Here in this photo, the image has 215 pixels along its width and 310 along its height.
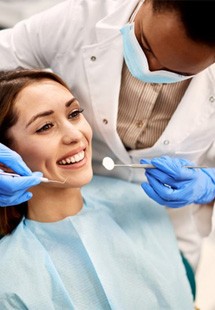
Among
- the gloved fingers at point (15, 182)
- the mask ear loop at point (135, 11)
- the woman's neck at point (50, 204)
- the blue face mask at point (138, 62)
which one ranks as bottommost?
the woman's neck at point (50, 204)

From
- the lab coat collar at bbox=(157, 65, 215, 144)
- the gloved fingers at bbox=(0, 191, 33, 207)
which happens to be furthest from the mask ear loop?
the gloved fingers at bbox=(0, 191, 33, 207)

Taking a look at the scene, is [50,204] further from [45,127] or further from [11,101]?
[11,101]

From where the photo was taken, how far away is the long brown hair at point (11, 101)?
1362 mm

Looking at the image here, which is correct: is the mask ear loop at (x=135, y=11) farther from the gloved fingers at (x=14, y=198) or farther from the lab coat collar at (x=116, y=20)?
the gloved fingers at (x=14, y=198)

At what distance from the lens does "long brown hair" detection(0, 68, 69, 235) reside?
4.47ft

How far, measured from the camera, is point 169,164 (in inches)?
56.2

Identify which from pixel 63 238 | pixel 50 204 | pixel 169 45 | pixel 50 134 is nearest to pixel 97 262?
pixel 63 238

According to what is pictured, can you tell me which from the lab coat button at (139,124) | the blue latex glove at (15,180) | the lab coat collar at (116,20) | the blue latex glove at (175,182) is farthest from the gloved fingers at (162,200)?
the lab coat collar at (116,20)

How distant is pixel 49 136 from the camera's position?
1.36 m

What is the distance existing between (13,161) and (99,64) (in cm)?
49

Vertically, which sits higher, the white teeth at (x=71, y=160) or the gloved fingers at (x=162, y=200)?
the white teeth at (x=71, y=160)

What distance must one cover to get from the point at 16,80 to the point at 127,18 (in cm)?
42

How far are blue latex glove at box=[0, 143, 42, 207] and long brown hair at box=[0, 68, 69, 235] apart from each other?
0.13 meters

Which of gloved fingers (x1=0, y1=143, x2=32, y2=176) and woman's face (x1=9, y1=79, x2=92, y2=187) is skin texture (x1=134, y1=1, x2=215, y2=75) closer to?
woman's face (x1=9, y1=79, x2=92, y2=187)
